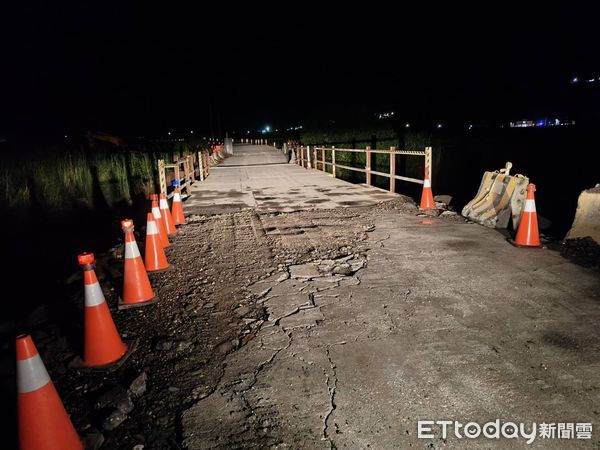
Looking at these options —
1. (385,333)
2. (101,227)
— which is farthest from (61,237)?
(385,333)

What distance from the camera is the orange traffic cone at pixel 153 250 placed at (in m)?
5.04

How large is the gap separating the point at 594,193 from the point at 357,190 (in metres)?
6.75

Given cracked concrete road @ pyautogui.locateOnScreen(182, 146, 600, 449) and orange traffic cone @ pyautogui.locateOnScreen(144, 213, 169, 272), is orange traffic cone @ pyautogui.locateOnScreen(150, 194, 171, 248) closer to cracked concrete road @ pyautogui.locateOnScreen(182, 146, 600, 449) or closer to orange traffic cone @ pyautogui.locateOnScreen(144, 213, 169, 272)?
orange traffic cone @ pyautogui.locateOnScreen(144, 213, 169, 272)

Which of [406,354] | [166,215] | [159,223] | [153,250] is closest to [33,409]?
[406,354]

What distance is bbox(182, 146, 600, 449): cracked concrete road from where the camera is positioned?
2.33m

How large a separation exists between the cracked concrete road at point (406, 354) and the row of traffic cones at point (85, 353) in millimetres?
686

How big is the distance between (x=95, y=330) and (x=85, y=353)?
0.64 feet

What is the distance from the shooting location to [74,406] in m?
2.62

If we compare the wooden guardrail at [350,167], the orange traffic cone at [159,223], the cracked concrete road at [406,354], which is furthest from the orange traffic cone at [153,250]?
the wooden guardrail at [350,167]

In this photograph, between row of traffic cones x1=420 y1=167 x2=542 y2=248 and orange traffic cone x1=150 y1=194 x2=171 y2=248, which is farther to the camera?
orange traffic cone x1=150 y1=194 x2=171 y2=248

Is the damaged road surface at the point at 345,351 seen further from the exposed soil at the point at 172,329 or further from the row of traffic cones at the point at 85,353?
the row of traffic cones at the point at 85,353

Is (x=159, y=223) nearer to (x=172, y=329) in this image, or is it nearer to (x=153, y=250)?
(x=153, y=250)

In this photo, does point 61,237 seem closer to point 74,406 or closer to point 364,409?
point 74,406

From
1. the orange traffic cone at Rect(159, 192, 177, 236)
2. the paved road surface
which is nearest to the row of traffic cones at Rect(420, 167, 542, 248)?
the paved road surface
